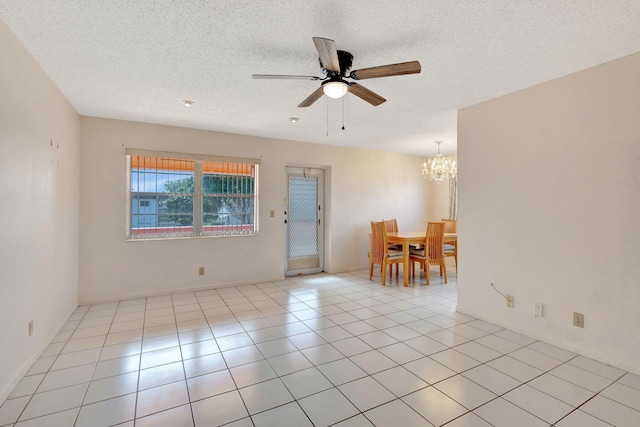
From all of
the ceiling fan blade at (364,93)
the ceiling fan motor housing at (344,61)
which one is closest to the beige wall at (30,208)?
the ceiling fan motor housing at (344,61)

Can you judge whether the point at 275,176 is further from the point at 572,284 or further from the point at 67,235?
the point at 572,284

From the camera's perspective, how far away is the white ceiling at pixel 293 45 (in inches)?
68.2

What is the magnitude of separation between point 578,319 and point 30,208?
458 centimetres

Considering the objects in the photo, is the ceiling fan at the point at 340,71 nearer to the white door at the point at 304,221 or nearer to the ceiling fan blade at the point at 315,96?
the ceiling fan blade at the point at 315,96

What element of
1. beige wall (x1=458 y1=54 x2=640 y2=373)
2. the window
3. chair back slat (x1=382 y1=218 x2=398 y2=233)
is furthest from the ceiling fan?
chair back slat (x1=382 y1=218 x2=398 y2=233)

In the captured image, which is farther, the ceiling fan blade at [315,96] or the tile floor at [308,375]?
the ceiling fan blade at [315,96]

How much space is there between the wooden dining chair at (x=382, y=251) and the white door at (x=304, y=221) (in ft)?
3.65

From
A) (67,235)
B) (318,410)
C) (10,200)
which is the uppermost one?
(10,200)

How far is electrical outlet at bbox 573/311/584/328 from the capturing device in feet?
8.20

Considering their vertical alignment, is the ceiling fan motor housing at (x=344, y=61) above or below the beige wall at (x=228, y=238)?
above

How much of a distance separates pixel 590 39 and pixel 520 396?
8.00 ft

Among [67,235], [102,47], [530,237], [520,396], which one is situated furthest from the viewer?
[67,235]

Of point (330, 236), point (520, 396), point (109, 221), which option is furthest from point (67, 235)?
point (520, 396)

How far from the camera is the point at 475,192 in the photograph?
332 centimetres
